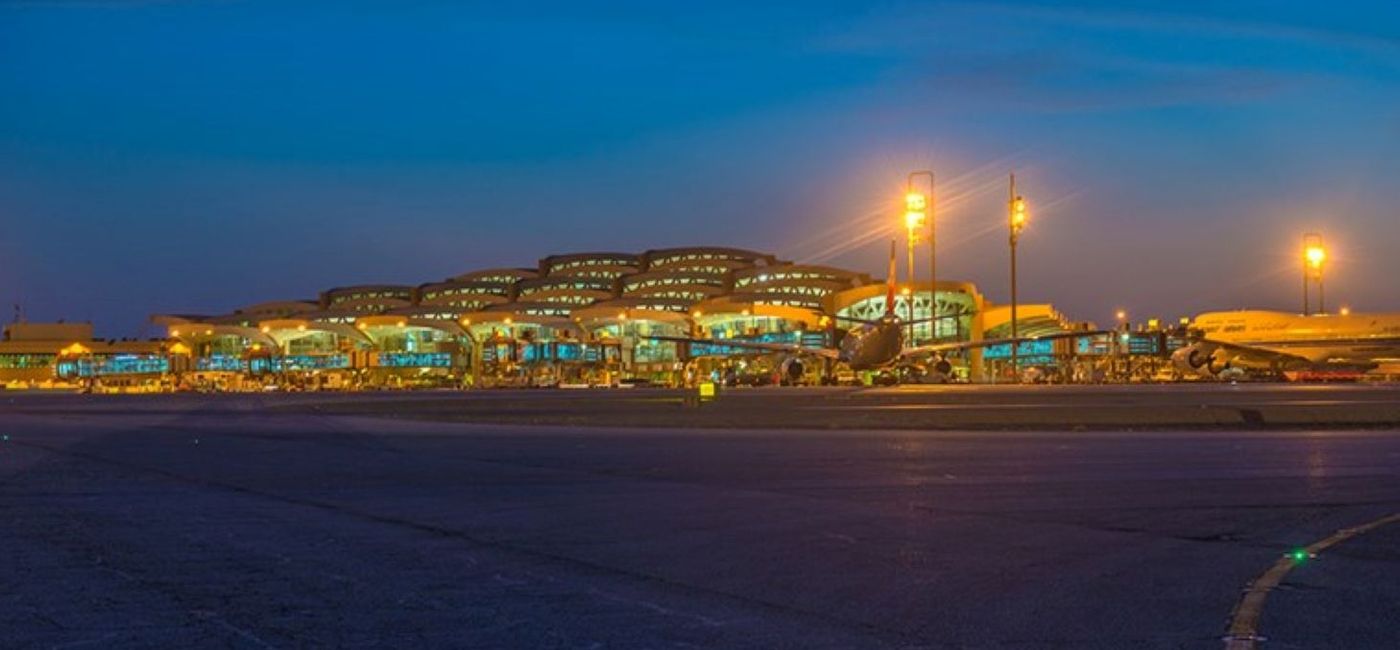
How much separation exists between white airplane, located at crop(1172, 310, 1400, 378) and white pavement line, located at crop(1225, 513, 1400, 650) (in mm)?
89427

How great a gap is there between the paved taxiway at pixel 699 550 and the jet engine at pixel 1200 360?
221 feet

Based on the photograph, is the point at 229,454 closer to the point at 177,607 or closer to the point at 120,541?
the point at 120,541

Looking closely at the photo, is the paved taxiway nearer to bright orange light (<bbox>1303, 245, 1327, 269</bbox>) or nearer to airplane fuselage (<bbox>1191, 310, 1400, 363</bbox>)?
bright orange light (<bbox>1303, 245, 1327, 269</bbox>)

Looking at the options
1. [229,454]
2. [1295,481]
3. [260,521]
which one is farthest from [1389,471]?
[229,454]

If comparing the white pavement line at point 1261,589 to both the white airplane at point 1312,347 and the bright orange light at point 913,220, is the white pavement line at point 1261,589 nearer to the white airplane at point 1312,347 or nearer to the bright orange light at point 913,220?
the bright orange light at point 913,220

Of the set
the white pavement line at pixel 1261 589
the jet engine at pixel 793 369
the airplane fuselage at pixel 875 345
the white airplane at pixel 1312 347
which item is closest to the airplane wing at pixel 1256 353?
the white airplane at pixel 1312 347

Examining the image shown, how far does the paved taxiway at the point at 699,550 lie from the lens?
25.7 feet

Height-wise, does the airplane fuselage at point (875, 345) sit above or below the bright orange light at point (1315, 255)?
below

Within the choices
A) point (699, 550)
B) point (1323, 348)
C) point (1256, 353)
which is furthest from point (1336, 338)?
point (699, 550)

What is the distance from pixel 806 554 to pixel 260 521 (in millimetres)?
6067

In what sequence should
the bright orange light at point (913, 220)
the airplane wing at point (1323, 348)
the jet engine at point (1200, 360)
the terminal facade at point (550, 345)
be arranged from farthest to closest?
the terminal facade at point (550, 345) → the airplane wing at point (1323, 348) → the jet engine at point (1200, 360) → the bright orange light at point (913, 220)

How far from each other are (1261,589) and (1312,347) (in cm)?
10405

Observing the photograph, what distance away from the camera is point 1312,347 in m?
103

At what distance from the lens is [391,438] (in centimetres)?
3078
